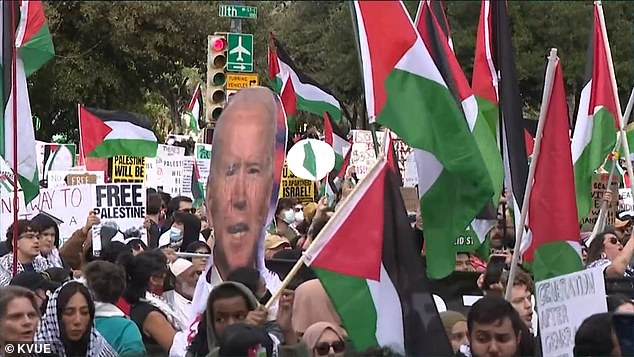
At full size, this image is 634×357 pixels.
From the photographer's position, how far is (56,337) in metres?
6.23

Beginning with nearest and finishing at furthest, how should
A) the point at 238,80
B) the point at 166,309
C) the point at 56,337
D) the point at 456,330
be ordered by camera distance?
the point at 56,337 < the point at 456,330 < the point at 166,309 < the point at 238,80

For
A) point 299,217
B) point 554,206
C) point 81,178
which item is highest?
point 554,206

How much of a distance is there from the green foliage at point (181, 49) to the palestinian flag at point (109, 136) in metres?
15.3

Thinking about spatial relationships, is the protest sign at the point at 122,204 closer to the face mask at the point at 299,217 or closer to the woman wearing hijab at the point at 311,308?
the face mask at the point at 299,217

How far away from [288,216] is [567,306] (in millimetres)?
6925

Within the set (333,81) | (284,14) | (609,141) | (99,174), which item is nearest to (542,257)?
(609,141)

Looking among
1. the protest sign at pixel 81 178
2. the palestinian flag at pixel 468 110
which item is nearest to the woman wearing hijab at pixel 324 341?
the palestinian flag at pixel 468 110

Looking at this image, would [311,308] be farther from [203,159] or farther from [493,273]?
[203,159]

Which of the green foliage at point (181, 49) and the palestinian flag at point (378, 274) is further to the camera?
the green foliage at point (181, 49)

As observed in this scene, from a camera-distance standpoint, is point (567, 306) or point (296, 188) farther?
point (296, 188)

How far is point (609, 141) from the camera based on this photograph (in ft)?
33.0

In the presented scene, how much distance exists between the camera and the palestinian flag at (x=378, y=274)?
5.89 metres

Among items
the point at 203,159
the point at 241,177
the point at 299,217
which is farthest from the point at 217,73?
the point at 241,177

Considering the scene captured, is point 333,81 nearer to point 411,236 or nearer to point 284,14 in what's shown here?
point 284,14
